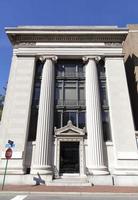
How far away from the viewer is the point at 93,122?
Result: 20828 millimetres

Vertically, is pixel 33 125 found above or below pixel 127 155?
above

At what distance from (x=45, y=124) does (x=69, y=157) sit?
13.6 feet

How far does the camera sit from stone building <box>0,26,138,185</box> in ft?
63.0

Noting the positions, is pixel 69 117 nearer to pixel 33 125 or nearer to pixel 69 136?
pixel 69 136

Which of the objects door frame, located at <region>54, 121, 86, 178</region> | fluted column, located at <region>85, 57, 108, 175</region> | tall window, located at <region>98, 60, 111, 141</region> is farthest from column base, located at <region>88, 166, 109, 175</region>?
tall window, located at <region>98, 60, 111, 141</region>

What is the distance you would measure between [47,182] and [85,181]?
336 cm

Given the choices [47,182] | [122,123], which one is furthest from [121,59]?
[47,182]

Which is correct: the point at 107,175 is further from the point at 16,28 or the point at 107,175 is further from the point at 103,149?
the point at 16,28

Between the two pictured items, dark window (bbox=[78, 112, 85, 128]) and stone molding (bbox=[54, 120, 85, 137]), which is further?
dark window (bbox=[78, 112, 85, 128])

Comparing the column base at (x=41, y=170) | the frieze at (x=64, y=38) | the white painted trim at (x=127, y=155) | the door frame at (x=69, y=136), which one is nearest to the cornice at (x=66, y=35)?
the frieze at (x=64, y=38)

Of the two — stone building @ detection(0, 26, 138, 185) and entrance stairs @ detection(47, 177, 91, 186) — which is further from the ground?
stone building @ detection(0, 26, 138, 185)

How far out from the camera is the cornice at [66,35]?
80.2ft

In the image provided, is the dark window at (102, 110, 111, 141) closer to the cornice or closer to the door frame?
the door frame

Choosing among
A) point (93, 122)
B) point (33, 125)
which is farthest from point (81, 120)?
point (33, 125)
